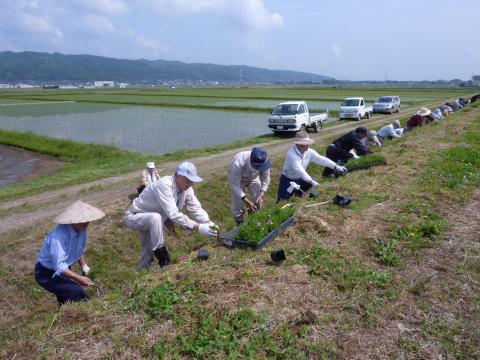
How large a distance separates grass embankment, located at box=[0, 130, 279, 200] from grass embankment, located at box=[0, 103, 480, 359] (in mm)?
6815

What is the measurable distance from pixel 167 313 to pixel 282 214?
224 centimetres

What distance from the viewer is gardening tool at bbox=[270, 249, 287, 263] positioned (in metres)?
4.17

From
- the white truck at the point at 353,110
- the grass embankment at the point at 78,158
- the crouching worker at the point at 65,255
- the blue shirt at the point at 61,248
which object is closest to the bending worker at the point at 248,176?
the crouching worker at the point at 65,255

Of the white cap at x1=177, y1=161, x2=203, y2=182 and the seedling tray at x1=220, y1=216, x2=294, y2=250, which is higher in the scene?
the white cap at x1=177, y1=161, x2=203, y2=182

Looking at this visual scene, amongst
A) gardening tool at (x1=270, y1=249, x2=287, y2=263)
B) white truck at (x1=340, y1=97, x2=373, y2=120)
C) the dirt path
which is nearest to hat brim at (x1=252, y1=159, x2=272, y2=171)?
gardening tool at (x1=270, y1=249, x2=287, y2=263)

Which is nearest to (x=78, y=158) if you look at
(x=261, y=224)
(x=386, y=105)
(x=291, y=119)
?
(x=291, y=119)

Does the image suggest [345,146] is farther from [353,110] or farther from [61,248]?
[353,110]

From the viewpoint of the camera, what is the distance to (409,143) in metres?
10.7

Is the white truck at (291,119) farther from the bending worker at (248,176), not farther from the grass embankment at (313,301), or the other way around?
the grass embankment at (313,301)

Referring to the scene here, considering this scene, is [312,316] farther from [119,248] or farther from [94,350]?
[119,248]

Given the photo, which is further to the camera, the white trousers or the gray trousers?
the white trousers

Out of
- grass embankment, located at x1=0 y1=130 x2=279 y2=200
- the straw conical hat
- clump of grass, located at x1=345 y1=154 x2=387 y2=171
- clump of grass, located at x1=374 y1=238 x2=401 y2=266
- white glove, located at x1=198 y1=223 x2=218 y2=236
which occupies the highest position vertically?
the straw conical hat

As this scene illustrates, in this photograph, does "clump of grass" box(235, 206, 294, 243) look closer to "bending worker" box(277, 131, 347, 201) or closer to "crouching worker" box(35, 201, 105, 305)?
"bending worker" box(277, 131, 347, 201)

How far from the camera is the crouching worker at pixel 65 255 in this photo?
13.3ft
